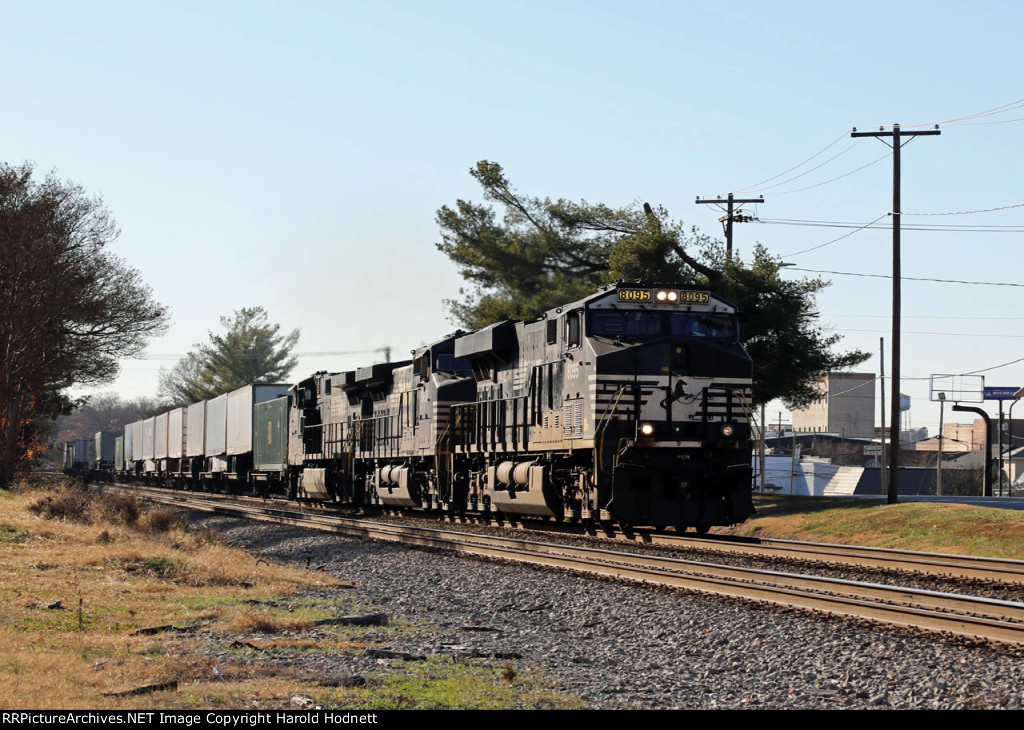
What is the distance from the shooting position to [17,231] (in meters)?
33.9

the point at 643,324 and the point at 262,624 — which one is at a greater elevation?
the point at 643,324

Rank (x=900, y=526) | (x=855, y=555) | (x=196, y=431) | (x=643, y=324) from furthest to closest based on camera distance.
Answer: (x=196, y=431) → (x=900, y=526) → (x=643, y=324) → (x=855, y=555)

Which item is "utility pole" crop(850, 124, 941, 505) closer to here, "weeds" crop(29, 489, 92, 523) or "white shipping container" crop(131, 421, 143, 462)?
"weeds" crop(29, 489, 92, 523)

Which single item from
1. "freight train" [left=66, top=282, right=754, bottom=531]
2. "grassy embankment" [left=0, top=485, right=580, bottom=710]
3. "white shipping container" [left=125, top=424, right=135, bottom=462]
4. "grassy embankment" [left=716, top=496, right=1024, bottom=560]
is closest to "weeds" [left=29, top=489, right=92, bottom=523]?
"grassy embankment" [left=0, top=485, right=580, bottom=710]

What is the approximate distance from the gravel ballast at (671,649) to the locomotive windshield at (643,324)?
4.62 m

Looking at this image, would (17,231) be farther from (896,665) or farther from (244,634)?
(896,665)

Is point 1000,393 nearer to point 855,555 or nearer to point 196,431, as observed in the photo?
point 196,431

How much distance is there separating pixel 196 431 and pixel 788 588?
4137 centimetres

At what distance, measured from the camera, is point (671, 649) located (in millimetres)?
8758

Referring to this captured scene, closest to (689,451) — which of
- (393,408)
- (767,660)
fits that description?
(767,660)

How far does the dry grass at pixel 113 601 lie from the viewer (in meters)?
6.80

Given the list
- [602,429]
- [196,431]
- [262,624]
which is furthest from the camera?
[196,431]

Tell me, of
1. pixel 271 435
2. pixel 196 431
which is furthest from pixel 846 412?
pixel 271 435

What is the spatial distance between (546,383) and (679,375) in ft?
9.59
